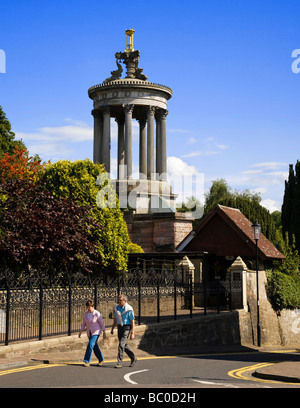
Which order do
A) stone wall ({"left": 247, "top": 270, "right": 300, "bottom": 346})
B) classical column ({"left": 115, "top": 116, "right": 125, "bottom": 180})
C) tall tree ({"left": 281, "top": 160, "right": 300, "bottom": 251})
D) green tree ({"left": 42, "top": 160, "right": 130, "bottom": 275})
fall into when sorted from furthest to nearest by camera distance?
classical column ({"left": 115, "top": 116, "right": 125, "bottom": 180}) < tall tree ({"left": 281, "top": 160, "right": 300, "bottom": 251}) < stone wall ({"left": 247, "top": 270, "right": 300, "bottom": 346}) < green tree ({"left": 42, "top": 160, "right": 130, "bottom": 275})

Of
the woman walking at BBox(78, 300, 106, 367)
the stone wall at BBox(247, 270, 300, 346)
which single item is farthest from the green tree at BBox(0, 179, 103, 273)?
the woman walking at BBox(78, 300, 106, 367)

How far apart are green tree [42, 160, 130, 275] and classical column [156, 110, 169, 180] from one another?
704 inches

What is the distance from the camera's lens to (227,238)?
123 feet

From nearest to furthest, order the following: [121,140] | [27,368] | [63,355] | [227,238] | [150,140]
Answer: [27,368] → [63,355] → [227,238] → [150,140] → [121,140]

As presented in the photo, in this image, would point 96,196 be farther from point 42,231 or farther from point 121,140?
point 121,140

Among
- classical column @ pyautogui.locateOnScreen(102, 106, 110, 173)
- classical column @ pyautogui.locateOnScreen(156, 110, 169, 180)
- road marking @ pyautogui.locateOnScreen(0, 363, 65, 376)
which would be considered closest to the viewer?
road marking @ pyautogui.locateOnScreen(0, 363, 65, 376)

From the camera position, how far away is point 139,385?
13078 millimetres

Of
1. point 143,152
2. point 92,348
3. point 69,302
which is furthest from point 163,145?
point 92,348

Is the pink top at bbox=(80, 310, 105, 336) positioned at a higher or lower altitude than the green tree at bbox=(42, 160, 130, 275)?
lower

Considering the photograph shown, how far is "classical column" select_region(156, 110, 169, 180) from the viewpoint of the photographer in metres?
51.9

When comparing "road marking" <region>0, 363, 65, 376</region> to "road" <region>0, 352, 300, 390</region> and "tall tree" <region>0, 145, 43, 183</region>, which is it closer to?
"road" <region>0, 352, 300, 390</region>

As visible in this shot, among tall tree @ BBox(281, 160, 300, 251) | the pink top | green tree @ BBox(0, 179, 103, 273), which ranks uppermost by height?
tall tree @ BBox(281, 160, 300, 251)

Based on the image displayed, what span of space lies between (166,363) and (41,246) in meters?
10.6

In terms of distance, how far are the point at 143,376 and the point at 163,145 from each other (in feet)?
126
